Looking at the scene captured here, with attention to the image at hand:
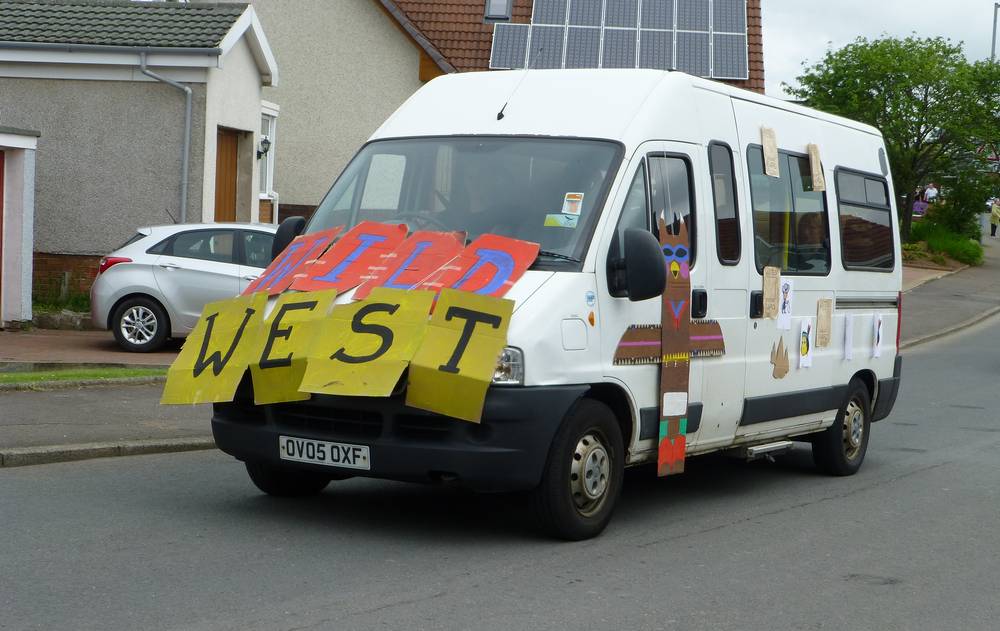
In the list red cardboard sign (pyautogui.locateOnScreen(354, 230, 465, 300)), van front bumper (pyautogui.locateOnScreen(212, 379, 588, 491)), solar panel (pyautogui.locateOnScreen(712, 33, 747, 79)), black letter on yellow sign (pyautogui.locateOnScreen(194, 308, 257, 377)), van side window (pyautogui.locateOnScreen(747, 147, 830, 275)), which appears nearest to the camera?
van front bumper (pyautogui.locateOnScreen(212, 379, 588, 491))

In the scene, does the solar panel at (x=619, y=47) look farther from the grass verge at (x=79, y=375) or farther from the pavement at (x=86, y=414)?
the grass verge at (x=79, y=375)

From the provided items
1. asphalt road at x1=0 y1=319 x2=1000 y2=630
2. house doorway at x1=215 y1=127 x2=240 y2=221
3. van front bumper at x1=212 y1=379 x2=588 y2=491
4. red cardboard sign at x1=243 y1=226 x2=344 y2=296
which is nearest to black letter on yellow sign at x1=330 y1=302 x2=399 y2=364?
van front bumper at x1=212 y1=379 x2=588 y2=491

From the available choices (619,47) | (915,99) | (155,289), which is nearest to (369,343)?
(155,289)

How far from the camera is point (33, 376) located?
1232 cm

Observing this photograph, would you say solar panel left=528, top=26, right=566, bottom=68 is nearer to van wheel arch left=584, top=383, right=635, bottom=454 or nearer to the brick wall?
the brick wall

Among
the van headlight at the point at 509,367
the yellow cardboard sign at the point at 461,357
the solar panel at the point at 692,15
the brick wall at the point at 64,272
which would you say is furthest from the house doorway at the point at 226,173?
the van headlight at the point at 509,367

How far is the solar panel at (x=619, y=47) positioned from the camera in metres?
27.7

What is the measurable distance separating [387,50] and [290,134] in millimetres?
2797

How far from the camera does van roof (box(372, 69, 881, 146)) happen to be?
7688 mm

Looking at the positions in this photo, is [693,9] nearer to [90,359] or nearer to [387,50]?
[387,50]

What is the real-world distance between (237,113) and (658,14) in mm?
11627

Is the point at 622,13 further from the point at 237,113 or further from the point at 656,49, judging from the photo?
the point at 237,113

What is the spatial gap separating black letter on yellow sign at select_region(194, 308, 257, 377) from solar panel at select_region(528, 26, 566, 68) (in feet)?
68.6

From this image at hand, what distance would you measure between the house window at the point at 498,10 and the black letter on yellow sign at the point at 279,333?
25.3 m
